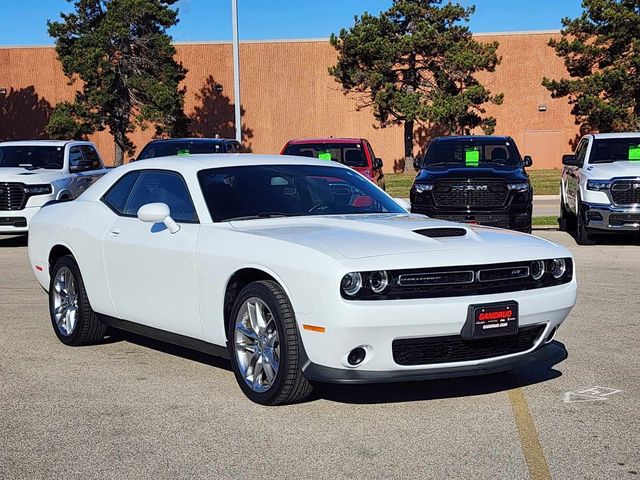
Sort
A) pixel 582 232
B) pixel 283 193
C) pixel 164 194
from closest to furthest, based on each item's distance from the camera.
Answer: pixel 283 193 < pixel 164 194 < pixel 582 232

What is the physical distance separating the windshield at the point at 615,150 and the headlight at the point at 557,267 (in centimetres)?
1036

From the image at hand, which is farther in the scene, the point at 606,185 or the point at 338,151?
the point at 338,151

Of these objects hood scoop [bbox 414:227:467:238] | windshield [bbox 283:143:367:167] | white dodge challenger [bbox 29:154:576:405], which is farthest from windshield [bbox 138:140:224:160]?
hood scoop [bbox 414:227:467:238]

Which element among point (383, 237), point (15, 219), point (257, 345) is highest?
point (383, 237)

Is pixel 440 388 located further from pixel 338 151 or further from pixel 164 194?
pixel 338 151

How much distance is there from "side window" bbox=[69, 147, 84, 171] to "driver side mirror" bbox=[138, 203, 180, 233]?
11.4 metres

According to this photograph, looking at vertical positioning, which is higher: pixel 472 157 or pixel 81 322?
pixel 472 157

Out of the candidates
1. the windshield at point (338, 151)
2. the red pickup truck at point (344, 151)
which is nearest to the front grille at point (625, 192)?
the red pickup truck at point (344, 151)

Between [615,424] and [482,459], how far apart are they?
105 centimetres

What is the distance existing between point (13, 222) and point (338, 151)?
20.2 feet

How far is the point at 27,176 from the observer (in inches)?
640

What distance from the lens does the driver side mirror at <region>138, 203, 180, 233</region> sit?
6480 millimetres

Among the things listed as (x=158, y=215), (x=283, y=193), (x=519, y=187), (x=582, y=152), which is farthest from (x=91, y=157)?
(x=158, y=215)

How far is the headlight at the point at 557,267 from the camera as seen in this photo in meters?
6.06
